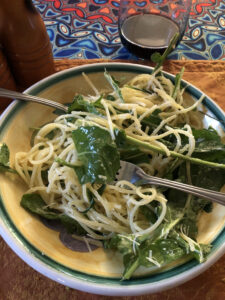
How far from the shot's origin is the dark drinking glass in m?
2.08

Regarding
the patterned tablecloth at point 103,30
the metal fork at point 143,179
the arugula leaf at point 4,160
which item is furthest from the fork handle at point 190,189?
the patterned tablecloth at point 103,30

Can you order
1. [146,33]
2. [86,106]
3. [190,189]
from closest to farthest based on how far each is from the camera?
[190,189]
[86,106]
[146,33]

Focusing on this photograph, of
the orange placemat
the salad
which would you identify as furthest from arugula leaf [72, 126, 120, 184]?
the orange placemat

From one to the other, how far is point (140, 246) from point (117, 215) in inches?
7.6

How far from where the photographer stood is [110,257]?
1.17 meters

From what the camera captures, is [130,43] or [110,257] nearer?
[110,257]

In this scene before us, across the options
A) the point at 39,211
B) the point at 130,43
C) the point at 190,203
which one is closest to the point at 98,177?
the point at 39,211

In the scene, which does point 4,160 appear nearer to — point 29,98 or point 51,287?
point 29,98

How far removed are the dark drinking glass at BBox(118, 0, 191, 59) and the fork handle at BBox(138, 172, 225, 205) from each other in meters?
1.15

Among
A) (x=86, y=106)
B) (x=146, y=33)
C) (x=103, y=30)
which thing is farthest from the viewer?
(x=103, y=30)

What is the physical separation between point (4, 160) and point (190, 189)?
0.81 metres

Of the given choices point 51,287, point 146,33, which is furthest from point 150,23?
point 51,287

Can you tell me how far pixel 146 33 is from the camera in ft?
6.96

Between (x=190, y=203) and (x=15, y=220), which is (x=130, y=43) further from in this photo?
(x=15, y=220)
